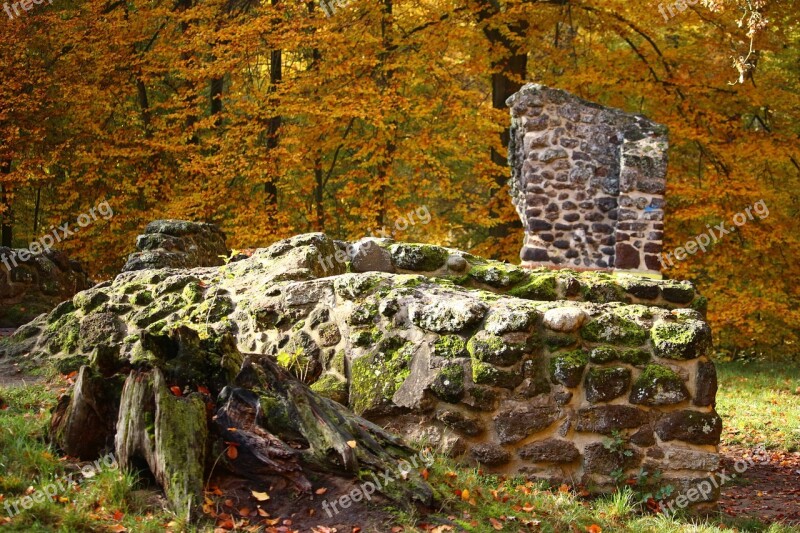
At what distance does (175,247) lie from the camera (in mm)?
9789

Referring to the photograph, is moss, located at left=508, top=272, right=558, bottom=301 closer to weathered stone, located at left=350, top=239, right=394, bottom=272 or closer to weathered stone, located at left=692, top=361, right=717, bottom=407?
weathered stone, located at left=350, top=239, right=394, bottom=272

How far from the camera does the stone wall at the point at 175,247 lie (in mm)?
9000

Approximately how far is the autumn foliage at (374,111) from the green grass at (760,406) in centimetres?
200

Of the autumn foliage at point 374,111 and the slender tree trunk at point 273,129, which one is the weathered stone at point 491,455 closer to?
the autumn foliage at point 374,111

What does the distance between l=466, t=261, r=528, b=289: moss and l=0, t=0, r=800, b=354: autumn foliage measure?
27.3 ft

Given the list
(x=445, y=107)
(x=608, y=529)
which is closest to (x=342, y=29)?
(x=445, y=107)

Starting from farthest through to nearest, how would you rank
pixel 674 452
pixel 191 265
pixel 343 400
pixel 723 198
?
pixel 723 198, pixel 191 265, pixel 343 400, pixel 674 452

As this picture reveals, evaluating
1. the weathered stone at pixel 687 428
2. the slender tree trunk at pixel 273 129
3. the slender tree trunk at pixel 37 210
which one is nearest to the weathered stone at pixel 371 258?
the weathered stone at pixel 687 428

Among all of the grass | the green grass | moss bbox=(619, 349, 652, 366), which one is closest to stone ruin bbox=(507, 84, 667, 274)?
the green grass

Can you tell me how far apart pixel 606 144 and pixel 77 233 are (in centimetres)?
1029

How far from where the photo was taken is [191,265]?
31.9ft

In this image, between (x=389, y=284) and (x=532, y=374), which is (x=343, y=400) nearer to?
(x=389, y=284)

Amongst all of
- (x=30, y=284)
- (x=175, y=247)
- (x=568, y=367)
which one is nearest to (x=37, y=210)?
(x=30, y=284)

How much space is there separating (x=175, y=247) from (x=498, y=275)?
486cm
